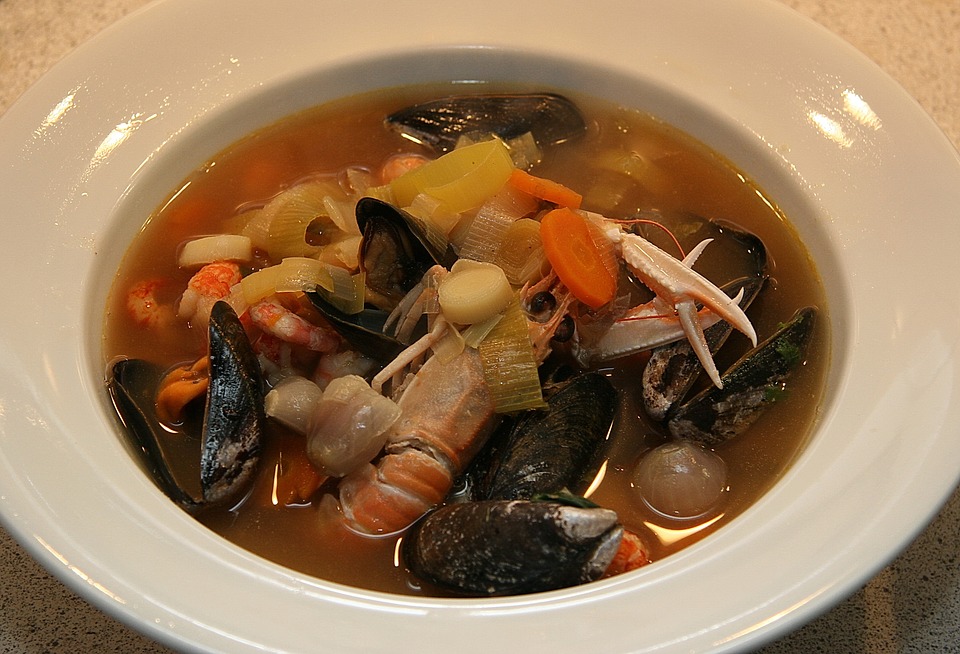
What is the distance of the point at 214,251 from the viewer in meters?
2.14

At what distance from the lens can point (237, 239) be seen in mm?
2154

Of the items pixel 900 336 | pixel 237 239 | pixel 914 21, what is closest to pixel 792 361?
pixel 900 336

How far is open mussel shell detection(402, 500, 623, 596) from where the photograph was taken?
57.1 inches

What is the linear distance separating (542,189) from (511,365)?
49 centimetres

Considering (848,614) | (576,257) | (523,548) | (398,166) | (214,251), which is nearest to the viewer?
(523,548)

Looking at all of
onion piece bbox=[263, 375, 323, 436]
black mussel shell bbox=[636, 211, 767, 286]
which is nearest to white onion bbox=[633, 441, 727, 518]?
black mussel shell bbox=[636, 211, 767, 286]

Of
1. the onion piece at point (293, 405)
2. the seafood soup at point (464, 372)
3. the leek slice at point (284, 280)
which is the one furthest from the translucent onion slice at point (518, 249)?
the onion piece at point (293, 405)

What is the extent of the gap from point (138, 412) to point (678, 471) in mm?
1135

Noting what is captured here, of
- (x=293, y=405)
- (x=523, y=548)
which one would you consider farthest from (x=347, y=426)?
(x=523, y=548)

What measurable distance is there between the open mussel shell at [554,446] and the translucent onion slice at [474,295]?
23 cm

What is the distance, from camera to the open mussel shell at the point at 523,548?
1449 millimetres

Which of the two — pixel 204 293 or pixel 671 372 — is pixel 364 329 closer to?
pixel 204 293

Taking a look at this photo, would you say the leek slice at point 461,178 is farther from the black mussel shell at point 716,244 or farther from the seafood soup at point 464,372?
the black mussel shell at point 716,244

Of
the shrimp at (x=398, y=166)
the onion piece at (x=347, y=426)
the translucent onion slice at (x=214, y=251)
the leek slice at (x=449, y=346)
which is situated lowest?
the onion piece at (x=347, y=426)
